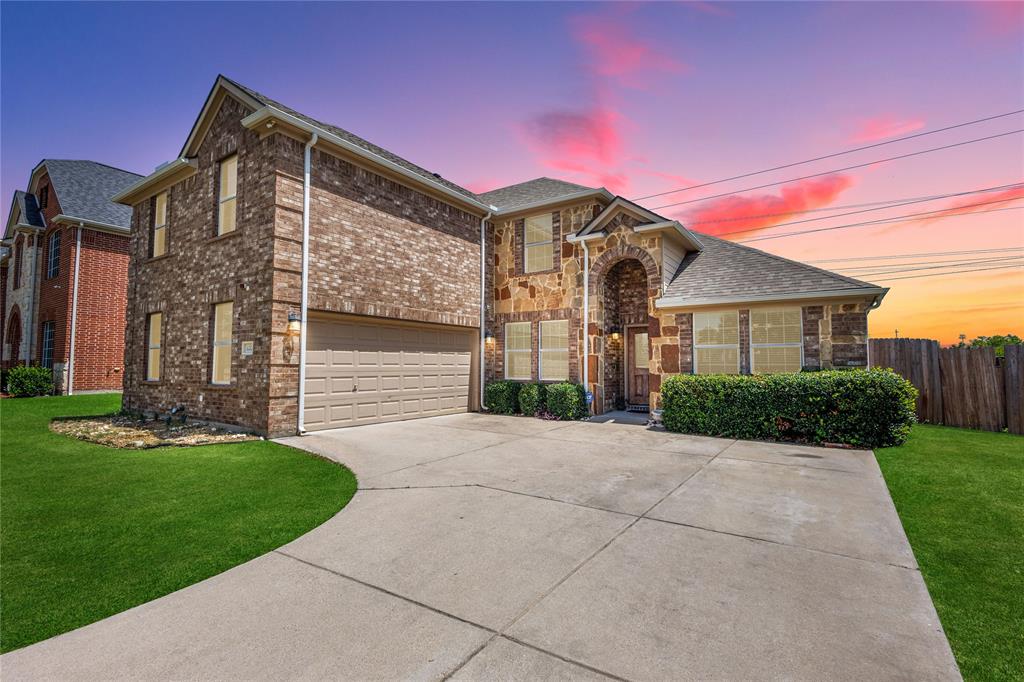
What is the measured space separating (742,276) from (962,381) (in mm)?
5415

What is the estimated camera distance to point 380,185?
1138 centimetres

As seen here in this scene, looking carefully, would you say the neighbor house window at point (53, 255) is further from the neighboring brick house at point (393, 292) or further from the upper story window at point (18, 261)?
the neighboring brick house at point (393, 292)

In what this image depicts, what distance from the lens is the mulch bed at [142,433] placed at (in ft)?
28.2

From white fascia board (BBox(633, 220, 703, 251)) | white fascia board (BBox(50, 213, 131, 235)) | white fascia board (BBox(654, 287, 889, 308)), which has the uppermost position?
white fascia board (BBox(50, 213, 131, 235))

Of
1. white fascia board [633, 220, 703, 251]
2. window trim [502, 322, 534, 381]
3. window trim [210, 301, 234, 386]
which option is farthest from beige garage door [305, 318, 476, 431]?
white fascia board [633, 220, 703, 251]

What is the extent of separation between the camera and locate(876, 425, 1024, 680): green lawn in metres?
2.63

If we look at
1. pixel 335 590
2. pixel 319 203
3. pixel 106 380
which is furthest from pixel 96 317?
pixel 335 590

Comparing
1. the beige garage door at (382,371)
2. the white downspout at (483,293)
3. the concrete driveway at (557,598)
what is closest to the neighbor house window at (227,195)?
the beige garage door at (382,371)

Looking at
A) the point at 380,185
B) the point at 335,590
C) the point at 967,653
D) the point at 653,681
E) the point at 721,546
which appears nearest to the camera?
the point at 653,681

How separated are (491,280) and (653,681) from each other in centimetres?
1341

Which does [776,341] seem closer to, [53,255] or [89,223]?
[89,223]

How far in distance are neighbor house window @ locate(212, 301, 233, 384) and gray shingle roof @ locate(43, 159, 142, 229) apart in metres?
11.6

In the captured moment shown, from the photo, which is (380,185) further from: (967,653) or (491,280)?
(967,653)

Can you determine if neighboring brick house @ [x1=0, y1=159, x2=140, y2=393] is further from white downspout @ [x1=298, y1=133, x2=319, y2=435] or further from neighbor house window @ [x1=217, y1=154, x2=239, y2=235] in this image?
white downspout @ [x1=298, y1=133, x2=319, y2=435]
